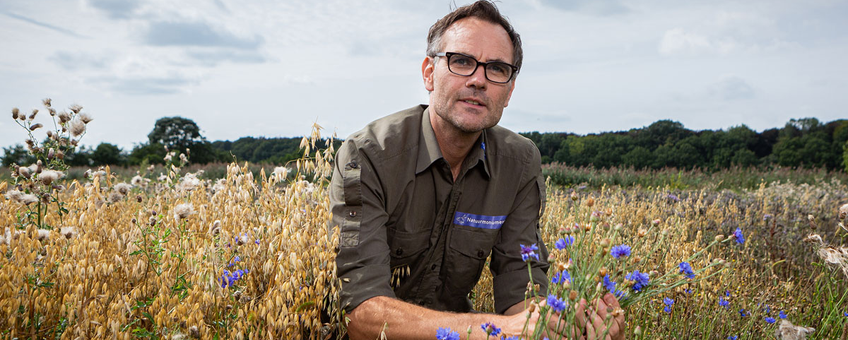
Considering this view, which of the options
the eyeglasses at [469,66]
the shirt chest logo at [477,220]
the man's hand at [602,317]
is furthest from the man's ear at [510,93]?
the man's hand at [602,317]

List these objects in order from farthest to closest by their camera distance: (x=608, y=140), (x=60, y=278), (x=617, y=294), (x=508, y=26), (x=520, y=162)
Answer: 1. (x=608, y=140)
2. (x=520, y=162)
3. (x=508, y=26)
4. (x=60, y=278)
5. (x=617, y=294)

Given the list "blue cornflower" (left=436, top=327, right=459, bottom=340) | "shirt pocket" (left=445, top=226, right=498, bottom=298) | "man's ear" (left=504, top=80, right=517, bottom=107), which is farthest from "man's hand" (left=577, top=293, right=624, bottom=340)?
"man's ear" (left=504, top=80, right=517, bottom=107)

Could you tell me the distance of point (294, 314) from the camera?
169 centimetres

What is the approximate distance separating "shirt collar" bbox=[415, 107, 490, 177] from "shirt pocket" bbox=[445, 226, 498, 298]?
332mm

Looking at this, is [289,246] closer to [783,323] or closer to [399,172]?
[399,172]

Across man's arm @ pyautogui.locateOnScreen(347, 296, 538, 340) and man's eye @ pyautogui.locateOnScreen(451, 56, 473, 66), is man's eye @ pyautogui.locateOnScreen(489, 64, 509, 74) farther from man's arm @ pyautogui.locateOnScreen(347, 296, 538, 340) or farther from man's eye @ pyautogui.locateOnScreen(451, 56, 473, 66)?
man's arm @ pyautogui.locateOnScreen(347, 296, 538, 340)

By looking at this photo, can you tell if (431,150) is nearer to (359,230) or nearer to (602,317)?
(359,230)

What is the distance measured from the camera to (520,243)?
2826 millimetres

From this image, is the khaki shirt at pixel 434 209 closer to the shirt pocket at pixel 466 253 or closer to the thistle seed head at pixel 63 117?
the shirt pocket at pixel 466 253

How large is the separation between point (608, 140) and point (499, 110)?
23736 millimetres

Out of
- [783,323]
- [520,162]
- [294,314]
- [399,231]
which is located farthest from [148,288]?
[783,323]

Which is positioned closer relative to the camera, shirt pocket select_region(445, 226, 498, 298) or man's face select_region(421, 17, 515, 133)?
man's face select_region(421, 17, 515, 133)

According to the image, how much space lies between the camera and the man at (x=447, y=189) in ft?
7.43

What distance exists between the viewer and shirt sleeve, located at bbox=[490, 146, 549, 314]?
271cm
